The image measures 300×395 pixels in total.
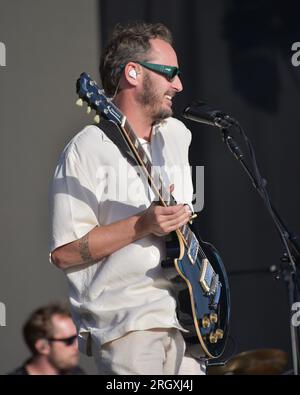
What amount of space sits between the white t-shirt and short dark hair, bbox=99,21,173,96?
0.29 m

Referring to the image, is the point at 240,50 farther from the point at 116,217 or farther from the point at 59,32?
the point at 116,217

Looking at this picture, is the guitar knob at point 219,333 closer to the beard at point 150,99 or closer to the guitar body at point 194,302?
the guitar body at point 194,302

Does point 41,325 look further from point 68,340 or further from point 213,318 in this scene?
point 213,318

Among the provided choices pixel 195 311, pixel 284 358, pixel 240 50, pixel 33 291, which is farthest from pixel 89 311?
pixel 240 50

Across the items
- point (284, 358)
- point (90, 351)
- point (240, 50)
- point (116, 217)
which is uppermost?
point (240, 50)

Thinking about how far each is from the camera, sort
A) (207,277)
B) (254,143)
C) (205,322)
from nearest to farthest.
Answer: (205,322) < (207,277) < (254,143)

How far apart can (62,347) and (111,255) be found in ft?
1.25

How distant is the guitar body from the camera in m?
3.46

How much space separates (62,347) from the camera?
11.3 feet

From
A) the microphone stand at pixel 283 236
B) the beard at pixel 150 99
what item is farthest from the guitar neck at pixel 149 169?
the microphone stand at pixel 283 236

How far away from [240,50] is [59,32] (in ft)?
3.86

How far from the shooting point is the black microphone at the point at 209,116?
146 inches

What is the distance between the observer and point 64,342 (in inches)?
136

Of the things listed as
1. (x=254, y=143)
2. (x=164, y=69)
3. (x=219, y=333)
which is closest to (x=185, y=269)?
(x=219, y=333)
